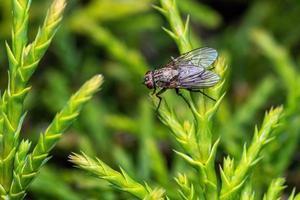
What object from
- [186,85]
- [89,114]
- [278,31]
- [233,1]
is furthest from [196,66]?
[233,1]

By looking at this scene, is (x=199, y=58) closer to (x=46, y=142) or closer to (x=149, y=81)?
(x=149, y=81)

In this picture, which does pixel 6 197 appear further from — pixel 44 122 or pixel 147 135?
pixel 44 122

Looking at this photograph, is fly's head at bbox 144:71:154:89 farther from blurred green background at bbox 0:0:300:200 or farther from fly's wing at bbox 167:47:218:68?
blurred green background at bbox 0:0:300:200

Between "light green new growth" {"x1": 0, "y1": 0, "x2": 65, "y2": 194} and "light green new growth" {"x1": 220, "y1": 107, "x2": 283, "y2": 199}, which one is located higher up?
"light green new growth" {"x1": 0, "y1": 0, "x2": 65, "y2": 194}

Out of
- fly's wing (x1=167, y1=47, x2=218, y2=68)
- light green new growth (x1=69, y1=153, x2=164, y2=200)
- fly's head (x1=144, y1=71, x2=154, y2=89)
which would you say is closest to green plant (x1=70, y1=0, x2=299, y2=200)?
light green new growth (x1=69, y1=153, x2=164, y2=200)

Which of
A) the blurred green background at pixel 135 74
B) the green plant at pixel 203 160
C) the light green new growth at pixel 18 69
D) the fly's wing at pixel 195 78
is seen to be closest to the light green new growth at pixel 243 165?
the green plant at pixel 203 160
